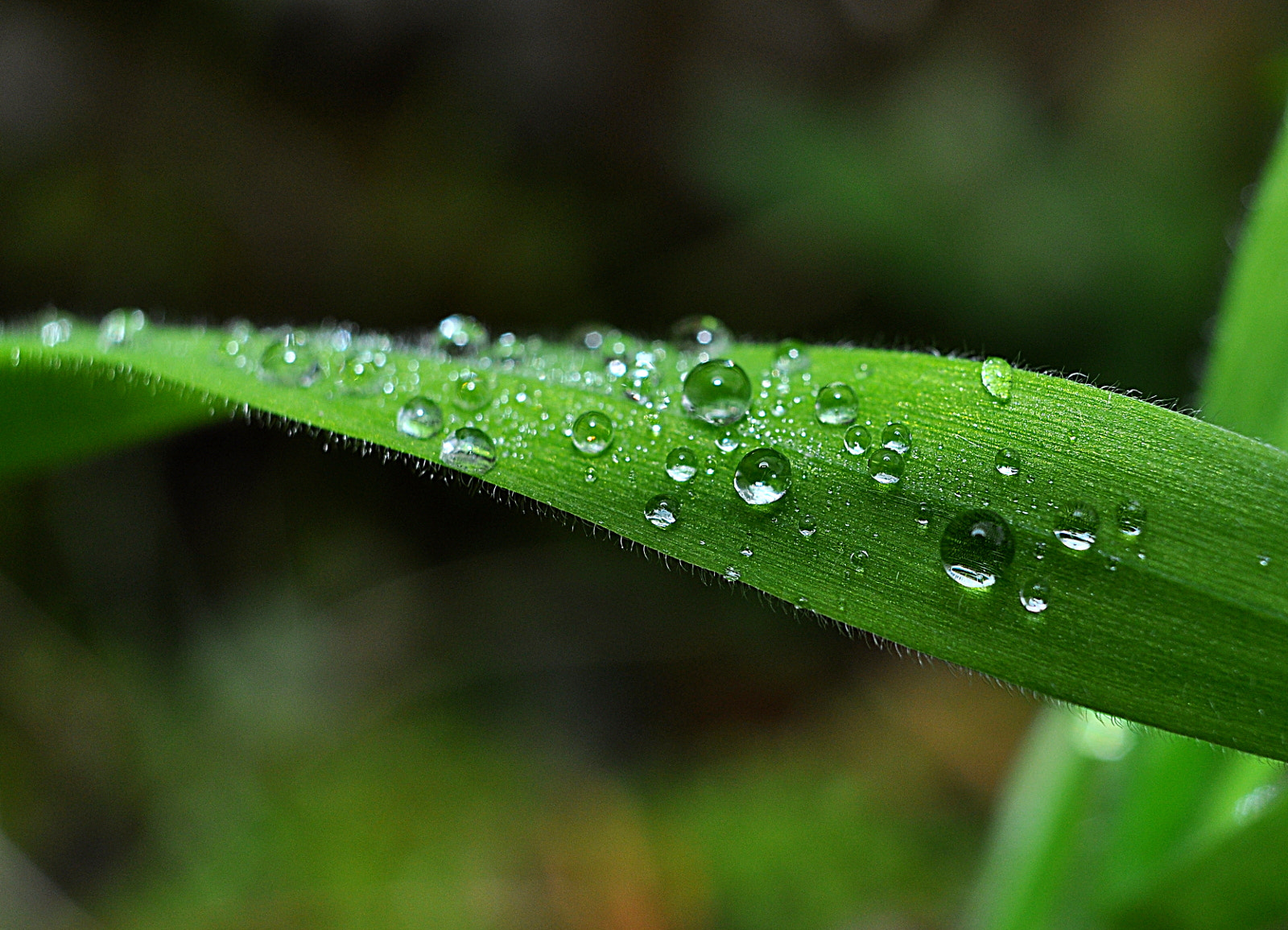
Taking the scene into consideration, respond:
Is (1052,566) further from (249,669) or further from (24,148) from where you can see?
(24,148)

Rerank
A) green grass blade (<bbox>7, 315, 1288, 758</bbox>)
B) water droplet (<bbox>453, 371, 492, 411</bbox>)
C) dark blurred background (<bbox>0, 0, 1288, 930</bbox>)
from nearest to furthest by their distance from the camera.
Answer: green grass blade (<bbox>7, 315, 1288, 758</bbox>) → water droplet (<bbox>453, 371, 492, 411</bbox>) → dark blurred background (<bbox>0, 0, 1288, 930</bbox>)

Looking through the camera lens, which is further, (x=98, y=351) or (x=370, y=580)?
(x=370, y=580)

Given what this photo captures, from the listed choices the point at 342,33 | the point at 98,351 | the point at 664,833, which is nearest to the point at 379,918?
the point at 664,833

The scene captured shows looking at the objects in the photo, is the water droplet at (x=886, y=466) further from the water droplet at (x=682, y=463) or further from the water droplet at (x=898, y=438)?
the water droplet at (x=682, y=463)

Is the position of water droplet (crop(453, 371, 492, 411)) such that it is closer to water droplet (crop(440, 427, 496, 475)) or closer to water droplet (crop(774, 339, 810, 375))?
water droplet (crop(440, 427, 496, 475))

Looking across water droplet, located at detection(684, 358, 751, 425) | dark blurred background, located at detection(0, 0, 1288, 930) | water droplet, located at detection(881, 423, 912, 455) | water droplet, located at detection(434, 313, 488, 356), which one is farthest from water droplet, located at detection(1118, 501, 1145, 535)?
dark blurred background, located at detection(0, 0, 1288, 930)

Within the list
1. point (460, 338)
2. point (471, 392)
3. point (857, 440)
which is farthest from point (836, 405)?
point (460, 338)

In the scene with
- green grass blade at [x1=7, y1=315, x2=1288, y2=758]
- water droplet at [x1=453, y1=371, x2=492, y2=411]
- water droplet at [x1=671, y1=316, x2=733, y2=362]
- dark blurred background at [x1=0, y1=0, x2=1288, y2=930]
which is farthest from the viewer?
dark blurred background at [x1=0, y1=0, x2=1288, y2=930]
